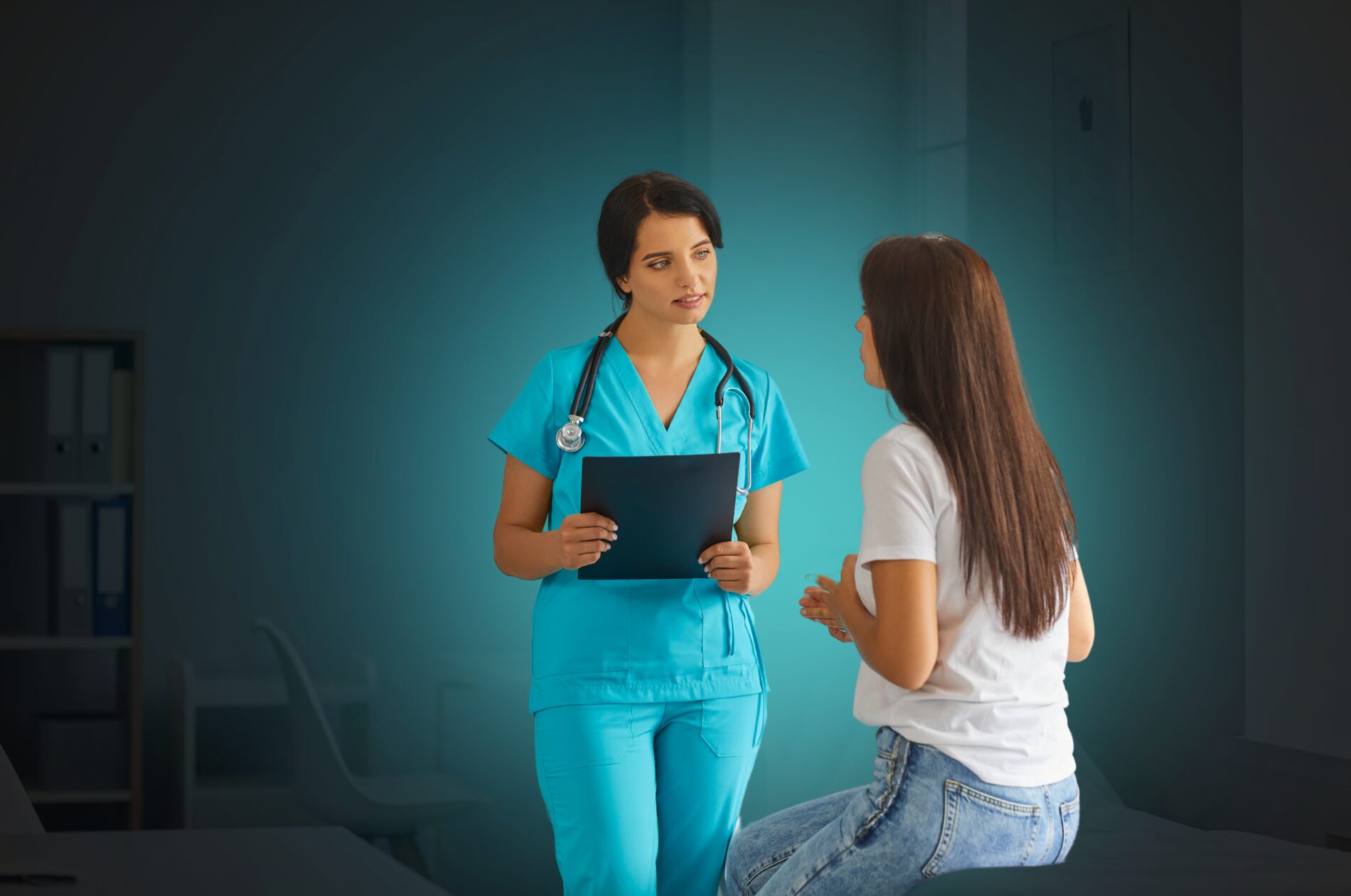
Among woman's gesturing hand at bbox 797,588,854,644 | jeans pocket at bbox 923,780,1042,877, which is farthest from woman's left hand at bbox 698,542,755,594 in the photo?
jeans pocket at bbox 923,780,1042,877

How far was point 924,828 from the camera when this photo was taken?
133cm

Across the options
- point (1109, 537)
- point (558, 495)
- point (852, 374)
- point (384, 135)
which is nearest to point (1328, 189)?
point (1109, 537)

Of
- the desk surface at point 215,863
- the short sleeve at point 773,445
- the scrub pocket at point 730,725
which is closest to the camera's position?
the desk surface at point 215,863

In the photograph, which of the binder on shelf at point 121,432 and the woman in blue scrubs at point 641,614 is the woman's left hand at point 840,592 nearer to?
the woman in blue scrubs at point 641,614

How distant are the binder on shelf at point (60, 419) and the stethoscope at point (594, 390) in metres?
1.16

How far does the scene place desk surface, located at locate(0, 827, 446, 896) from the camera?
121cm

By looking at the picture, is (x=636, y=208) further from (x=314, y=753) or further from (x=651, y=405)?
(x=314, y=753)

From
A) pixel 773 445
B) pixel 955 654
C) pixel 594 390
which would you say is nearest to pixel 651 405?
pixel 594 390

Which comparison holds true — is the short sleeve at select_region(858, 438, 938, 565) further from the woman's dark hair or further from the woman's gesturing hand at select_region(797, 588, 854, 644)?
the woman's dark hair

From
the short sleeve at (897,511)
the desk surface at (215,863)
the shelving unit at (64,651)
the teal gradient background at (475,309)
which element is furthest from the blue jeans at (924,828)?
the shelving unit at (64,651)

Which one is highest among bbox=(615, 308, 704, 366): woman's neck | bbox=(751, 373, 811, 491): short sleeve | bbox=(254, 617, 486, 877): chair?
bbox=(615, 308, 704, 366): woman's neck

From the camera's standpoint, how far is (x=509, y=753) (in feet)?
8.50

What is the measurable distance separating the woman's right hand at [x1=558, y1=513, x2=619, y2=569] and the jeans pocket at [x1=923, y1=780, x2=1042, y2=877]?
0.60 meters

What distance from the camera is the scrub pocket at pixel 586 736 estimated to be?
175cm
